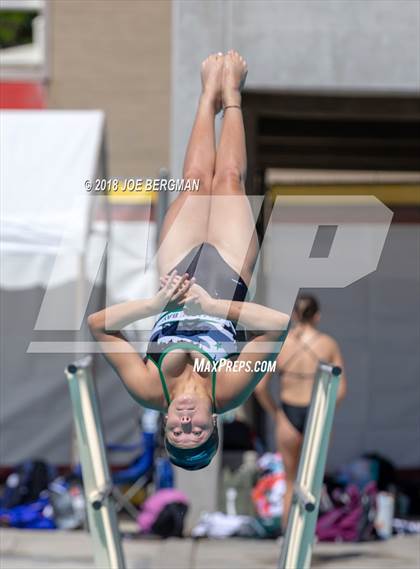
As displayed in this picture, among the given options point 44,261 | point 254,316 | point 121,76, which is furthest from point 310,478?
point 121,76

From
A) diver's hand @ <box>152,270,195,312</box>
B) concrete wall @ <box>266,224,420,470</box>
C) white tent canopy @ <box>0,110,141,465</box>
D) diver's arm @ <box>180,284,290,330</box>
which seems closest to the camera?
diver's hand @ <box>152,270,195,312</box>

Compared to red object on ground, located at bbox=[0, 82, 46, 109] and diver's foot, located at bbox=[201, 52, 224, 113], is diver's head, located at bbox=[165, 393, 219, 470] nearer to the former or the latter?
diver's foot, located at bbox=[201, 52, 224, 113]

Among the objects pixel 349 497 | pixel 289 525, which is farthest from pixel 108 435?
pixel 289 525

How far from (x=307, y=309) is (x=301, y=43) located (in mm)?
1585

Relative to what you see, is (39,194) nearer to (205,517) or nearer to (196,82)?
(196,82)

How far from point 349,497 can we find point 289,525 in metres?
1.82

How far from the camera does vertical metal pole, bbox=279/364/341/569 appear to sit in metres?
5.18

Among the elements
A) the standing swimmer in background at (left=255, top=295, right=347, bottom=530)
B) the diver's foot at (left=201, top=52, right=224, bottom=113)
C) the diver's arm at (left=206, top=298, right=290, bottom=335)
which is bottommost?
the standing swimmer in background at (left=255, top=295, right=347, bottom=530)

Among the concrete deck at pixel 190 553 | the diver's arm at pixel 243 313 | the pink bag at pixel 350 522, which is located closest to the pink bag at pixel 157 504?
the concrete deck at pixel 190 553

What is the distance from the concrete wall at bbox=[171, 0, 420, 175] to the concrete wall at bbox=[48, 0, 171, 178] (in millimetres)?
3365

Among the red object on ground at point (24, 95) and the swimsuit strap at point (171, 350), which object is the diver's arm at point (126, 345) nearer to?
the swimsuit strap at point (171, 350)

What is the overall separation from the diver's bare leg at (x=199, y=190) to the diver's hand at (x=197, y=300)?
0.37m

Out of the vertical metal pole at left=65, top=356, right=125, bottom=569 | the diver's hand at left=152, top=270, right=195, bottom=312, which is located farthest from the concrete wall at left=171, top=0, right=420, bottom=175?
the diver's hand at left=152, top=270, right=195, bottom=312

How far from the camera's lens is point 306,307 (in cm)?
679
